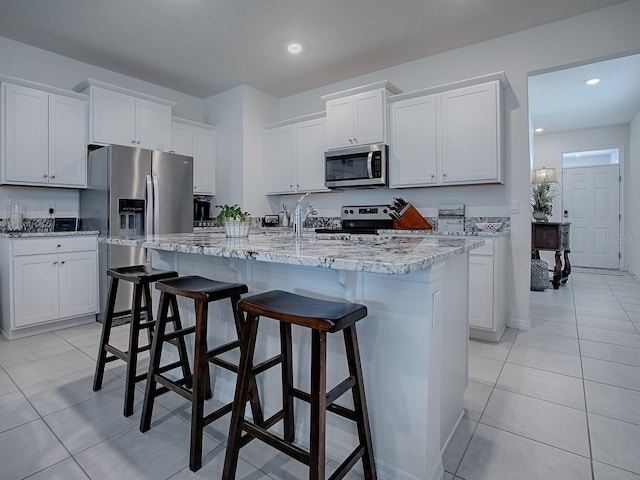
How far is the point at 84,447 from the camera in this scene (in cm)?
160

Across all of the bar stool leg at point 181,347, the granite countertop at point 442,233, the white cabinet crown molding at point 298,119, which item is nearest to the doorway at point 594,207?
the granite countertop at point 442,233

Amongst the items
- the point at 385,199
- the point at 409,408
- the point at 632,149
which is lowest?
the point at 409,408

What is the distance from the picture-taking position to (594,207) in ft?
22.2

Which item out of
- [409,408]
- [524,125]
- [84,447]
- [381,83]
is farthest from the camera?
[381,83]

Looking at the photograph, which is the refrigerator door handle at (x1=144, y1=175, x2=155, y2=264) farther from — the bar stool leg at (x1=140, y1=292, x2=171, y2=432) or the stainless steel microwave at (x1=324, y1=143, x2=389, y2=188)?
the bar stool leg at (x1=140, y1=292, x2=171, y2=432)

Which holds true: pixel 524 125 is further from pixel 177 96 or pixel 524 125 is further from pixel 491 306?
pixel 177 96

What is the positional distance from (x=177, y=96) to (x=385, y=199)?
3072mm

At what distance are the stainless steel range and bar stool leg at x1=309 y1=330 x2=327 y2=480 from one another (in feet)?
9.02

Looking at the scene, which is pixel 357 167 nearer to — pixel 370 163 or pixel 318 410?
pixel 370 163

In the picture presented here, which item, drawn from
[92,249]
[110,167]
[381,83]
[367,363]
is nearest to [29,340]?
[92,249]

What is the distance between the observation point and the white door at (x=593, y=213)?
655 cm

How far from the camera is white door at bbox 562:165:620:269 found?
6555mm

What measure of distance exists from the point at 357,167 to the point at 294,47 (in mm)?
1350

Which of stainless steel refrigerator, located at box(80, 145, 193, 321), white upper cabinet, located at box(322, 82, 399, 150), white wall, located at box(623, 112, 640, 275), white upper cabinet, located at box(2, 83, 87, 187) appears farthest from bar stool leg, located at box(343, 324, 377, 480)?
white wall, located at box(623, 112, 640, 275)
